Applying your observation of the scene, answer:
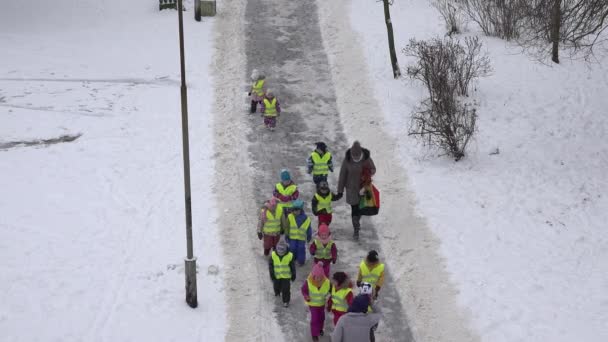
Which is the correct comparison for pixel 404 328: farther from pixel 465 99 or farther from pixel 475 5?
pixel 475 5

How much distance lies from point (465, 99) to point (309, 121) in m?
3.84

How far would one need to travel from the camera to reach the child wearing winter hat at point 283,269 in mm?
11352

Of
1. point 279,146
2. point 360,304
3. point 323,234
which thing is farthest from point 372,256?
point 279,146

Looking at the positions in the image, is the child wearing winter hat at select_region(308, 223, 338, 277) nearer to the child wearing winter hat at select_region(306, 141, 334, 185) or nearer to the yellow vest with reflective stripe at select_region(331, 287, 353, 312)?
the yellow vest with reflective stripe at select_region(331, 287, 353, 312)

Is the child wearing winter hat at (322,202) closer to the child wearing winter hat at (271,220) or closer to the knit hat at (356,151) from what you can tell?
the knit hat at (356,151)

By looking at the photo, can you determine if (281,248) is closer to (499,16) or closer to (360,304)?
(360,304)

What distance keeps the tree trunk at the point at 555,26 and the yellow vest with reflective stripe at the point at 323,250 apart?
9486mm

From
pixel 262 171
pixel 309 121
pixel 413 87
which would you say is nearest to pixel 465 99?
pixel 413 87

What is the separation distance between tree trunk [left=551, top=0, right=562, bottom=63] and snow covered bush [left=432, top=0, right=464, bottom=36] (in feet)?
9.55

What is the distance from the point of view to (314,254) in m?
12.1

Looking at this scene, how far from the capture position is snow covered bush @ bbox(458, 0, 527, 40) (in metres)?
21.2

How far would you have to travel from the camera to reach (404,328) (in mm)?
11398

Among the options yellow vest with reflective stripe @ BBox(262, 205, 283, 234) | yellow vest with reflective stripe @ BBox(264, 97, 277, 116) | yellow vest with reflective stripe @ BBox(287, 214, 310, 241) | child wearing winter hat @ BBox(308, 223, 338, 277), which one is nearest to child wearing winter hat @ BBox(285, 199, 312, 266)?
yellow vest with reflective stripe @ BBox(287, 214, 310, 241)

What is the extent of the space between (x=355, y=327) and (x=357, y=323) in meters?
0.06
